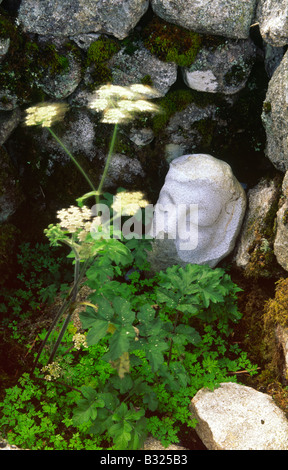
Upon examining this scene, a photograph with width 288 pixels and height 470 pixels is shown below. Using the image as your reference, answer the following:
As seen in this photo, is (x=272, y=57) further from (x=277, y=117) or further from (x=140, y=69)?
(x=140, y=69)

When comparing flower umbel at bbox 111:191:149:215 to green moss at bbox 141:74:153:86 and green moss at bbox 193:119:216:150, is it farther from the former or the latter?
green moss at bbox 193:119:216:150

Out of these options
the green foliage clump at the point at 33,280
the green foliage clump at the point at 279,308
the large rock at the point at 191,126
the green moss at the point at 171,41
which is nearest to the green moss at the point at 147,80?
the green moss at the point at 171,41

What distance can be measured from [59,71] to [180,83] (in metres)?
1.22

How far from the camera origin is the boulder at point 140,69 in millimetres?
3695

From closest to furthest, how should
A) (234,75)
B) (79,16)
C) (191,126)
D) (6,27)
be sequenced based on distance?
(6,27), (79,16), (234,75), (191,126)

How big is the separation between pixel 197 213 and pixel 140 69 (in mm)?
1513

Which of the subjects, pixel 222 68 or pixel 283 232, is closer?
pixel 283 232

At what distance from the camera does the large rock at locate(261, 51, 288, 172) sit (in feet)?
10.8

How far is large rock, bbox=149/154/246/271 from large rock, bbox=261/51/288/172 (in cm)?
49

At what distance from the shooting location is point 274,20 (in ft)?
10.3

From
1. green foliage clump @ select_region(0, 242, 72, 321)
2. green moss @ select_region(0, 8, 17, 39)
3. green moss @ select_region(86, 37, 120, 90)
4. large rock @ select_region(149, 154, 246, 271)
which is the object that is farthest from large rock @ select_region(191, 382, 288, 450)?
green moss @ select_region(0, 8, 17, 39)

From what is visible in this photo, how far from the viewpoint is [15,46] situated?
11.3 feet

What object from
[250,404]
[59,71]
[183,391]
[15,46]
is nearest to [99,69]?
[59,71]

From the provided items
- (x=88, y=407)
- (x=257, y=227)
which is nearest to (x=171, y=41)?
(x=257, y=227)
